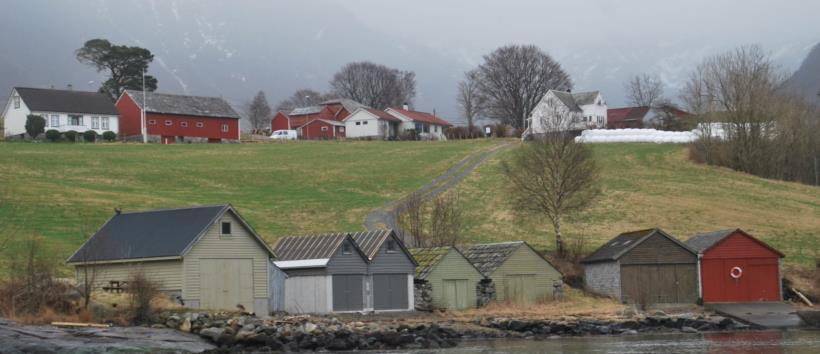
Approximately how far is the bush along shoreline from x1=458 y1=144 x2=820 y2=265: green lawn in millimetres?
16367

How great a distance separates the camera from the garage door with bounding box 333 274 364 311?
48.8m

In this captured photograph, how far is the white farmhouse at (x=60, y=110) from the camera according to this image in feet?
340

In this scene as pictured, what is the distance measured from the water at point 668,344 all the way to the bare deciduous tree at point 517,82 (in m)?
102

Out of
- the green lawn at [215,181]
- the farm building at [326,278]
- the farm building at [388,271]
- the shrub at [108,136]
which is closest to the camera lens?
the farm building at [326,278]

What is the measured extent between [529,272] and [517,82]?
310ft

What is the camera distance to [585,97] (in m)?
141

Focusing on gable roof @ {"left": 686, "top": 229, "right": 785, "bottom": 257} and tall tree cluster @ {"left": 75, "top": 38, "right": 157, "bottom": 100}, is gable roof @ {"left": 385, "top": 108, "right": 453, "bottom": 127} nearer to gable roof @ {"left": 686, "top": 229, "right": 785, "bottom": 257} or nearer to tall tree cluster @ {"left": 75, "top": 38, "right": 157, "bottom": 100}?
tall tree cluster @ {"left": 75, "top": 38, "right": 157, "bottom": 100}

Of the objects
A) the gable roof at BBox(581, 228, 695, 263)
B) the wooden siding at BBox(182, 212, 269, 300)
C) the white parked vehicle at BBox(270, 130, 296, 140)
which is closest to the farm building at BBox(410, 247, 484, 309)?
the gable roof at BBox(581, 228, 695, 263)

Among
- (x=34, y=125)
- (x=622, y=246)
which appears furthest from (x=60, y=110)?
(x=622, y=246)

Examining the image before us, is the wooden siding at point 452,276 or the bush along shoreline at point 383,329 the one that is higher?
the wooden siding at point 452,276

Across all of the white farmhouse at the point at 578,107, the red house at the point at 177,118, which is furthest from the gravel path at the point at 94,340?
the white farmhouse at the point at 578,107

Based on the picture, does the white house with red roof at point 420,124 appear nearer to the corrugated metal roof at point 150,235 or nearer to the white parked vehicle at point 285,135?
the white parked vehicle at point 285,135

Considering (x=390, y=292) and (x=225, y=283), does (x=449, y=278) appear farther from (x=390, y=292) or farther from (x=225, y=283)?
(x=225, y=283)

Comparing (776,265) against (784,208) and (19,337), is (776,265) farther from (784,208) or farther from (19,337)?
(19,337)
